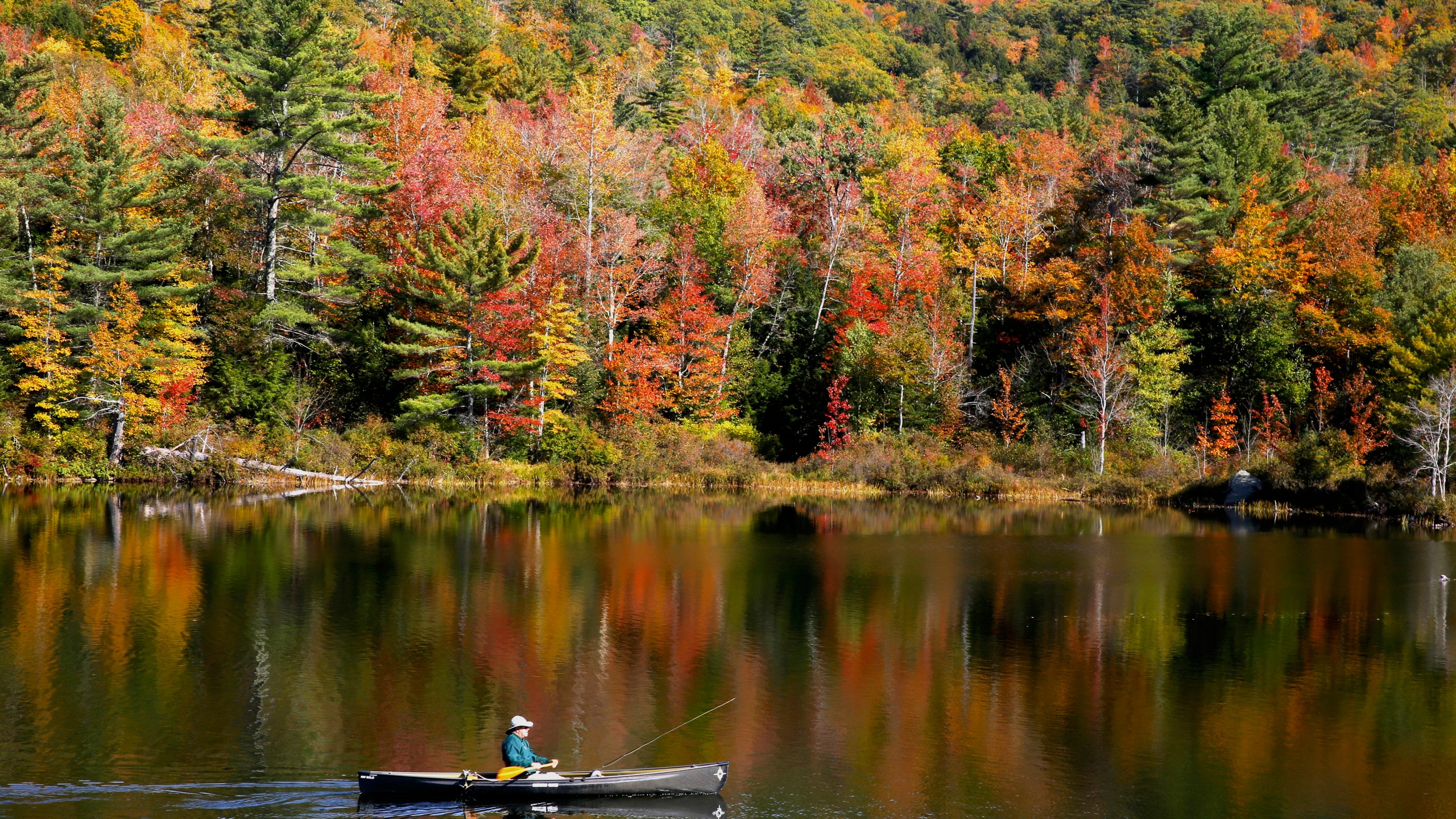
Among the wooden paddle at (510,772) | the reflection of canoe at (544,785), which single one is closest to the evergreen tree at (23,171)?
the reflection of canoe at (544,785)

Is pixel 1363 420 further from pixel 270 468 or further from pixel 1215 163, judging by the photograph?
pixel 270 468

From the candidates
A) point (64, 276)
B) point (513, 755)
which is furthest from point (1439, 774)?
point (64, 276)

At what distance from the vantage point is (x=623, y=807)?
16547mm

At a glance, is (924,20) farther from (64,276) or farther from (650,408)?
(64,276)

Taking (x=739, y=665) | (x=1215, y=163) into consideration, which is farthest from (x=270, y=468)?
(x=1215, y=163)

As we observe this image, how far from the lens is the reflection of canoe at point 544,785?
1611 cm

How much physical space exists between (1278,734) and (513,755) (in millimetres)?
13424

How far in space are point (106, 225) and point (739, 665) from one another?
3941 cm

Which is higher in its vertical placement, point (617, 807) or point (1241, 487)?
point (1241, 487)

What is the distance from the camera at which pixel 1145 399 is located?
54625 mm

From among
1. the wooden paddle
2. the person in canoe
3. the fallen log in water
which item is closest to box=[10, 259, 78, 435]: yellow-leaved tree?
the fallen log in water

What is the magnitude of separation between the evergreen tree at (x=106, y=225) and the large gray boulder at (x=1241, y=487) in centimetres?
4846

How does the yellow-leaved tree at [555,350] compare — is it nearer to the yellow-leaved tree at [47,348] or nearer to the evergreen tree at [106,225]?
Answer: the evergreen tree at [106,225]

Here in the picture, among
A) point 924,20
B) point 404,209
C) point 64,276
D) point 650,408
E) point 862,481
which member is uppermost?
point 924,20
